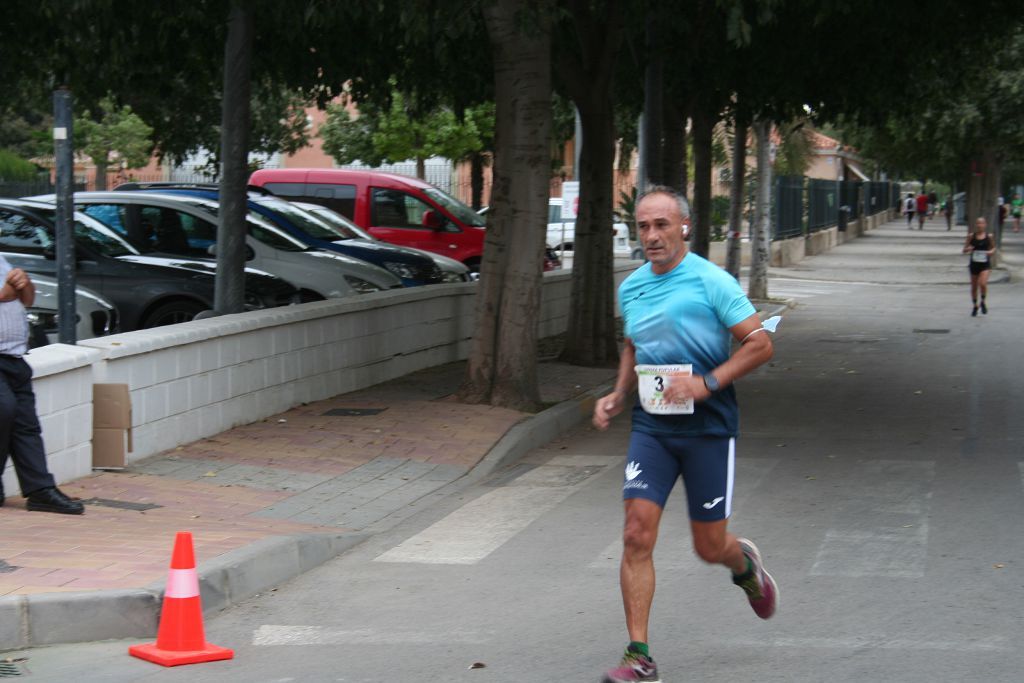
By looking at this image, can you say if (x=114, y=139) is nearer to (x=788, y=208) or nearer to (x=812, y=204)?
(x=788, y=208)

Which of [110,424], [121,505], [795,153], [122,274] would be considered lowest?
[121,505]

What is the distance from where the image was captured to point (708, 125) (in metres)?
22.2

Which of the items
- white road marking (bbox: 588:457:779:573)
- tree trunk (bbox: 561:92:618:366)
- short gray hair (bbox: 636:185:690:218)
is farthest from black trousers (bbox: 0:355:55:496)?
tree trunk (bbox: 561:92:618:366)

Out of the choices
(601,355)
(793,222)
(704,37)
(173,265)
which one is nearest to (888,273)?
(793,222)

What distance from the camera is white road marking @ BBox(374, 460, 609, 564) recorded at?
7660 millimetres

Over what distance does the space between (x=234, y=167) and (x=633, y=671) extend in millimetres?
9299

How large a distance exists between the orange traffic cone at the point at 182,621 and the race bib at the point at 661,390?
2.03m

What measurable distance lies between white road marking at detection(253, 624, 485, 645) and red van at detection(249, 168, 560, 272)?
16800mm

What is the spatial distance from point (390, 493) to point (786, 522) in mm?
2660

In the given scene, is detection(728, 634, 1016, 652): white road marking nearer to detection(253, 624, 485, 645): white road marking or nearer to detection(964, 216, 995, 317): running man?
detection(253, 624, 485, 645): white road marking

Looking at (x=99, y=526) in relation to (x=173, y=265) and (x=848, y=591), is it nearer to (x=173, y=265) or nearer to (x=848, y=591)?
(x=848, y=591)

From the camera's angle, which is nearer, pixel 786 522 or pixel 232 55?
pixel 786 522

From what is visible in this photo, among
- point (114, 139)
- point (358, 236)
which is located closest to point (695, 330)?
point (358, 236)

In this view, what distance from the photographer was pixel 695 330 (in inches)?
206
